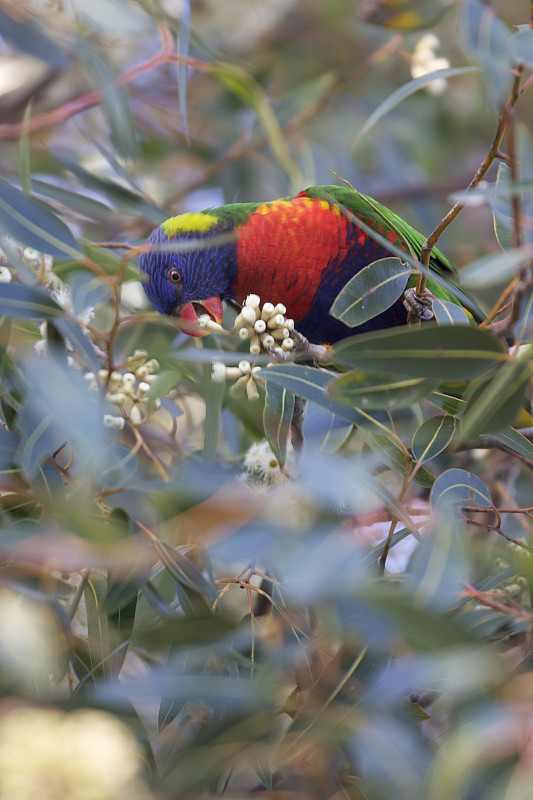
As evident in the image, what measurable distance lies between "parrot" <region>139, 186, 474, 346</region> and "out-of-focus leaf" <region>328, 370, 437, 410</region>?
2.05ft

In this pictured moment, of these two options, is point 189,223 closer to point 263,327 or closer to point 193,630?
point 263,327

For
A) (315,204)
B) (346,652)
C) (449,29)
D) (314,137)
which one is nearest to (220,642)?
(346,652)

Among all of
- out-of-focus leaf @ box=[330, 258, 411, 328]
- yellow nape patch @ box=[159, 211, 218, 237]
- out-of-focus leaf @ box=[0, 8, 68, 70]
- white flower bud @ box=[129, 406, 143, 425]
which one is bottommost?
white flower bud @ box=[129, 406, 143, 425]

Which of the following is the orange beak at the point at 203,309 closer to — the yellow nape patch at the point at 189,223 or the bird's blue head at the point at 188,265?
the bird's blue head at the point at 188,265

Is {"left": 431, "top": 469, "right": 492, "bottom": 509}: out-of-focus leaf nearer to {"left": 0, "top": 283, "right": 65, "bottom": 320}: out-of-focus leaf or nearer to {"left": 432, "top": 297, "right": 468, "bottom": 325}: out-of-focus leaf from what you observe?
{"left": 432, "top": 297, "right": 468, "bottom": 325}: out-of-focus leaf

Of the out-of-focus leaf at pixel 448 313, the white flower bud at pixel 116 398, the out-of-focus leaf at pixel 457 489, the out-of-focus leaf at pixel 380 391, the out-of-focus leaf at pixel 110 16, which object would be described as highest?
the out-of-focus leaf at pixel 110 16

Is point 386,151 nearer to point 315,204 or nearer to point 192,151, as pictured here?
point 192,151

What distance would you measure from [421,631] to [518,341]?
32 centimetres

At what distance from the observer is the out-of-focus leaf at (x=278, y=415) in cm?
99

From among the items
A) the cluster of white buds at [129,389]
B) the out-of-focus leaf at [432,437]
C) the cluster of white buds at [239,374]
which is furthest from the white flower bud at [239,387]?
the out-of-focus leaf at [432,437]

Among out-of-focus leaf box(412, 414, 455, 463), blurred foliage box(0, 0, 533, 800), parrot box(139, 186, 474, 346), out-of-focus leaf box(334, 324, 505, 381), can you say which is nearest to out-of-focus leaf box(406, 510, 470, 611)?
blurred foliage box(0, 0, 533, 800)

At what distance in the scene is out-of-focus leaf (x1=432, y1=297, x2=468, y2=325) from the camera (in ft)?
2.79

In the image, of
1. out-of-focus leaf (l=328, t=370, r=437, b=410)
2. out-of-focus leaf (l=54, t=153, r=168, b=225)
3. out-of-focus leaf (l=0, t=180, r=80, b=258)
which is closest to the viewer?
out-of-focus leaf (l=328, t=370, r=437, b=410)

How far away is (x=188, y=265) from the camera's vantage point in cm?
138
